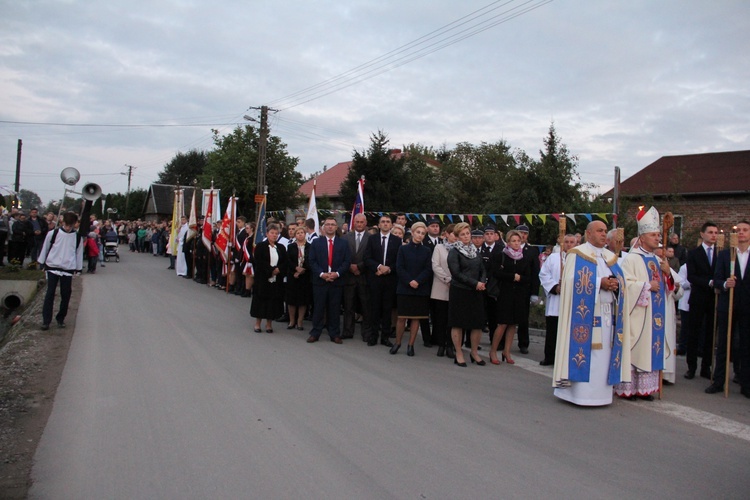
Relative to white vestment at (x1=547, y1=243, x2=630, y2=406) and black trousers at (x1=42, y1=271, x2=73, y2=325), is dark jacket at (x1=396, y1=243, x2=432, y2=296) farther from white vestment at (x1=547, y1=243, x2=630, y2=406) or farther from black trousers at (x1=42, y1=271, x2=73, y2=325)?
black trousers at (x1=42, y1=271, x2=73, y2=325)

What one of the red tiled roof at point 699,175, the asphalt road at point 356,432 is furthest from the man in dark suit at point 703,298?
the red tiled roof at point 699,175

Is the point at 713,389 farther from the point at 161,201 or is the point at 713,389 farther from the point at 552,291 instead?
the point at 161,201

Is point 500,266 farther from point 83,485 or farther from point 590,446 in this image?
point 83,485

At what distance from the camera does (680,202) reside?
27.6 m

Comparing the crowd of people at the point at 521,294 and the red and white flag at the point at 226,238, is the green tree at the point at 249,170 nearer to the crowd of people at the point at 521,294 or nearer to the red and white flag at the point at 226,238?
the red and white flag at the point at 226,238

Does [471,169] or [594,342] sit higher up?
[471,169]

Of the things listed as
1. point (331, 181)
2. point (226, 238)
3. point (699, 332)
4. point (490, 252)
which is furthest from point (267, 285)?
point (331, 181)

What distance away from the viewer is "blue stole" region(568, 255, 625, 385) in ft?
20.6

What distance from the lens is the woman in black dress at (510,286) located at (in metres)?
8.48

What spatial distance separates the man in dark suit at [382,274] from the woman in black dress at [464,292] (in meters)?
1.67

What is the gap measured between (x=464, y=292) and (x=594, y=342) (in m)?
2.25

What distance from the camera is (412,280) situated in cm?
889

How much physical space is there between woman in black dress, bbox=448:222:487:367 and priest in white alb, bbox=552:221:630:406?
1821 millimetres

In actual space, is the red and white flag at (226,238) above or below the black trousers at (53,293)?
above
